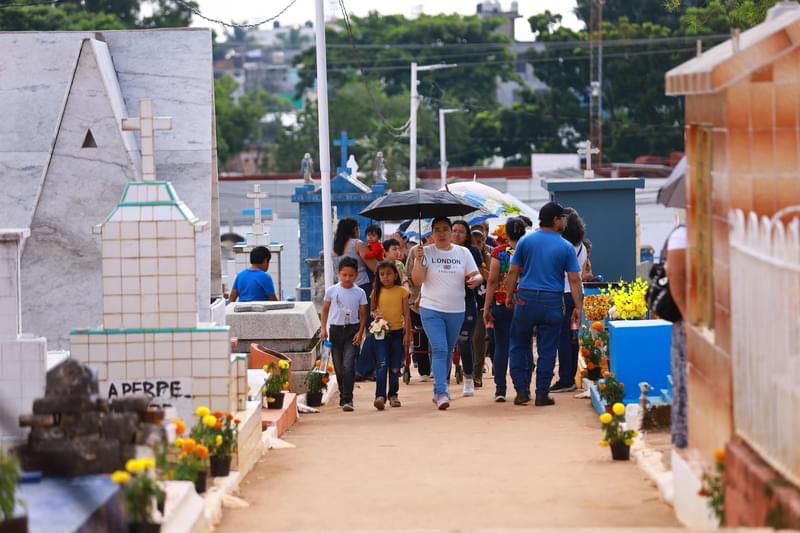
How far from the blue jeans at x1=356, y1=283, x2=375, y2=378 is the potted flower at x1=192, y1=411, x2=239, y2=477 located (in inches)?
185

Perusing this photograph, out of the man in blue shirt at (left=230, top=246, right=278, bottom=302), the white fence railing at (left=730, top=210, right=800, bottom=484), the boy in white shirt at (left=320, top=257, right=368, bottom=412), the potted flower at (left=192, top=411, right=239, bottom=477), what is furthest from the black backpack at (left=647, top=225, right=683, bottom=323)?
the man in blue shirt at (left=230, top=246, right=278, bottom=302)

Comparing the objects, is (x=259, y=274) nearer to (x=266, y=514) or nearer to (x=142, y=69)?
(x=142, y=69)

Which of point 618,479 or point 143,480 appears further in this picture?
point 618,479

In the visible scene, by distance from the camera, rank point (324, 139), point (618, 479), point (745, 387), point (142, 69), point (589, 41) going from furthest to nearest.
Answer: point (589, 41) → point (324, 139) → point (142, 69) → point (618, 479) → point (745, 387)

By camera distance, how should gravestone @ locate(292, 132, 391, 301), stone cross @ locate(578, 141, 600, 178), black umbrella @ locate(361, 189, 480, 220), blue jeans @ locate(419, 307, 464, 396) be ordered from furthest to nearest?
1. gravestone @ locate(292, 132, 391, 301)
2. stone cross @ locate(578, 141, 600, 178)
3. black umbrella @ locate(361, 189, 480, 220)
4. blue jeans @ locate(419, 307, 464, 396)

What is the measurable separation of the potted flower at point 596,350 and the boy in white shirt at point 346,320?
207cm

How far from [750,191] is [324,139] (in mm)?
13918

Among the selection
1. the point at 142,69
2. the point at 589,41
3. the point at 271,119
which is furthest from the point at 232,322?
the point at 271,119

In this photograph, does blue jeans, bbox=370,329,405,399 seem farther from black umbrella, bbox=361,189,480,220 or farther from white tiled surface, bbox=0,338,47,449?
white tiled surface, bbox=0,338,47,449

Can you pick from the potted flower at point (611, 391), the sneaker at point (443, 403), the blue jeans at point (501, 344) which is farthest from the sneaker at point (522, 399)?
the potted flower at point (611, 391)

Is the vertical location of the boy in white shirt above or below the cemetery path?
above

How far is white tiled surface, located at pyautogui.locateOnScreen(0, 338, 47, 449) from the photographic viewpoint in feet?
33.0

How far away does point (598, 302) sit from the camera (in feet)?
51.1

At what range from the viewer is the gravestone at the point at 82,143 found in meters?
15.4
